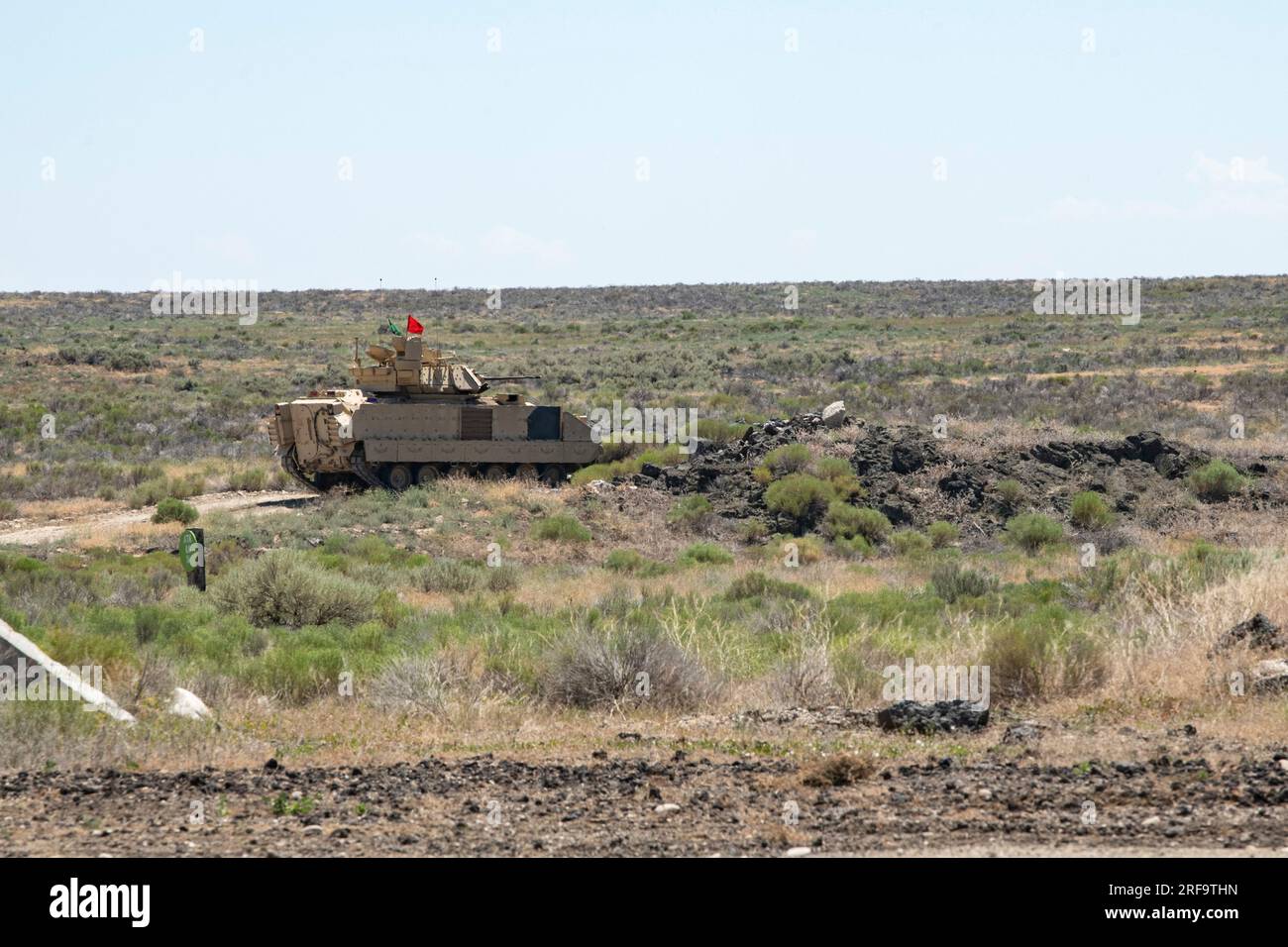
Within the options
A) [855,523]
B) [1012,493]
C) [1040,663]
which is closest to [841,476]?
[855,523]

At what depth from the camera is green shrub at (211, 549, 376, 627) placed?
15.5 meters

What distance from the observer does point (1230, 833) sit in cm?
679

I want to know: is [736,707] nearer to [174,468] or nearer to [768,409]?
[174,468]

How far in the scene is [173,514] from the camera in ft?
84.8

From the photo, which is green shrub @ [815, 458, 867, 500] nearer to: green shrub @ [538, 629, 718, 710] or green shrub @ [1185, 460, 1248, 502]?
green shrub @ [1185, 460, 1248, 502]

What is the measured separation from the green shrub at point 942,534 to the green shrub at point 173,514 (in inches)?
499

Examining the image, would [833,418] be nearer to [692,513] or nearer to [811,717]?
[692,513]

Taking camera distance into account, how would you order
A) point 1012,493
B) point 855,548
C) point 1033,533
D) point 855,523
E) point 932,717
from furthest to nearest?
point 1012,493 → point 855,523 → point 855,548 → point 1033,533 → point 932,717

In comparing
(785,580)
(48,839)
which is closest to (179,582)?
(785,580)

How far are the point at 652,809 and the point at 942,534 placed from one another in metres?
17.6

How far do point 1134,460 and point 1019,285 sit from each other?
237 feet

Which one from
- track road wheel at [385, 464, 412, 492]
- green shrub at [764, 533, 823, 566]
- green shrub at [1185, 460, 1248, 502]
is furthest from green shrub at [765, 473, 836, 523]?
track road wheel at [385, 464, 412, 492]

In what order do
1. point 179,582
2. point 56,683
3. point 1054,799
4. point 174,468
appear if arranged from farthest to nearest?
point 174,468 < point 179,582 < point 56,683 < point 1054,799

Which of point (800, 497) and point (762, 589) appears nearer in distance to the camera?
point (762, 589)
